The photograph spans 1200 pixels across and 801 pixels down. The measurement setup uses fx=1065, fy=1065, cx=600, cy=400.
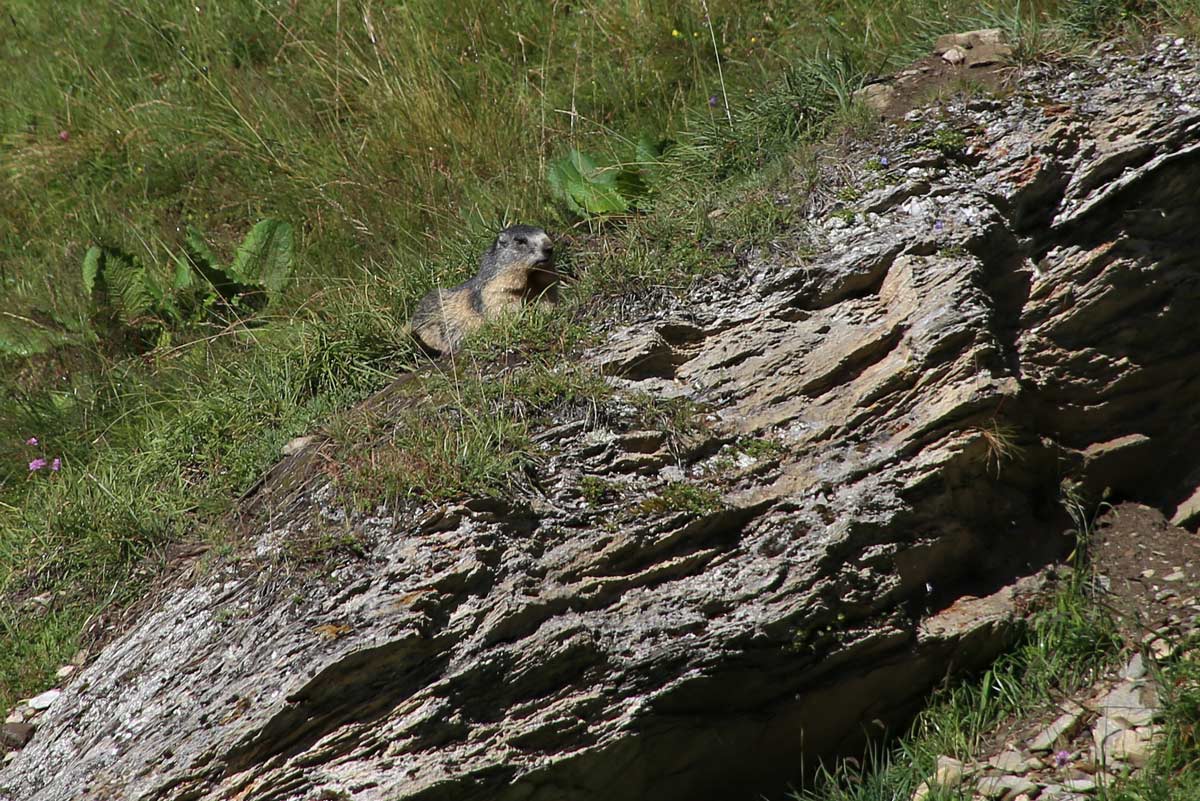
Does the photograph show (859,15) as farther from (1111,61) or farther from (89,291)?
(89,291)

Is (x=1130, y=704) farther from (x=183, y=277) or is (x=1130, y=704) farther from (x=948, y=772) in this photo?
(x=183, y=277)

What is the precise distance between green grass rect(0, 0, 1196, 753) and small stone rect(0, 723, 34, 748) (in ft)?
0.69

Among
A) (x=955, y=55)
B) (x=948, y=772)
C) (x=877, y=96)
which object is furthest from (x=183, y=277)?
(x=948, y=772)

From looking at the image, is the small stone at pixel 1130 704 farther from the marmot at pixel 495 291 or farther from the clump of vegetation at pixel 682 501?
the marmot at pixel 495 291

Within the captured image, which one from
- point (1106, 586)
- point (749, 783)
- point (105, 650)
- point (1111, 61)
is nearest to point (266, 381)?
point (105, 650)

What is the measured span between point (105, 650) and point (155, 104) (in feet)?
16.5

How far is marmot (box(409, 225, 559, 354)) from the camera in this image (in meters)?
Answer: 5.41

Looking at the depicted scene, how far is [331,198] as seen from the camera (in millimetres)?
6973

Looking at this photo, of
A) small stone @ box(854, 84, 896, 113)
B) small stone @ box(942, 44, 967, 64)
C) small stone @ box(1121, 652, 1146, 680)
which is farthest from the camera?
small stone @ box(942, 44, 967, 64)

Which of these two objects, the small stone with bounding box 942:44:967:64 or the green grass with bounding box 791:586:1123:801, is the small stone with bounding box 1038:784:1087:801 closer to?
the green grass with bounding box 791:586:1123:801

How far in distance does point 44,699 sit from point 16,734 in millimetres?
182

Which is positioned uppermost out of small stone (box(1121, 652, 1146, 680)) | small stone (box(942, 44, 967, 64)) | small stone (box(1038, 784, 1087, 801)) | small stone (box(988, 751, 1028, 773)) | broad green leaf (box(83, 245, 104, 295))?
broad green leaf (box(83, 245, 104, 295))

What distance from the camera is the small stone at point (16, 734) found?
4.38 meters

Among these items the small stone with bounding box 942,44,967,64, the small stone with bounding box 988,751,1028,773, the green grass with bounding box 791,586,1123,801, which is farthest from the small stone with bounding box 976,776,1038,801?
the small stone with bounding box 942,44,967,64
